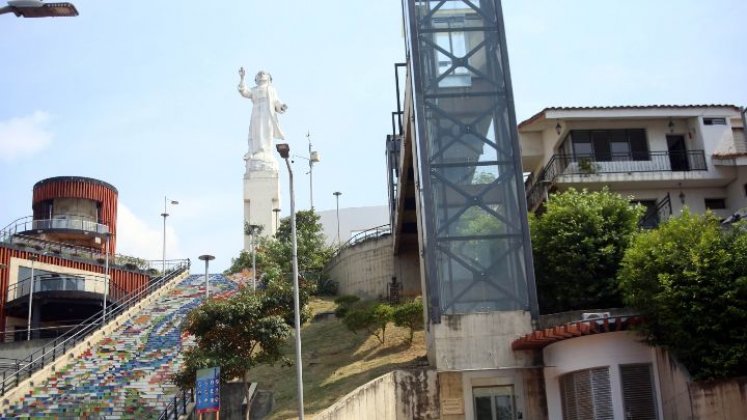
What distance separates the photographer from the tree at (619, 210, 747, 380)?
864 inches

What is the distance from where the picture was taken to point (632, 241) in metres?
29.7

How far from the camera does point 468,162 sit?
1195 inches

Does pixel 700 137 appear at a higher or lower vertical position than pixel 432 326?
higher

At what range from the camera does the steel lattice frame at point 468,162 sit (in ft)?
94.2

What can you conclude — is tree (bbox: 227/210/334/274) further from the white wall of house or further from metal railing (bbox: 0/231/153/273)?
the white wall of house

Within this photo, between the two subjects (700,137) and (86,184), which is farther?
(86,184)

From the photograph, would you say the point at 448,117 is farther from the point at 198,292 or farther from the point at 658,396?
the point at 198,292

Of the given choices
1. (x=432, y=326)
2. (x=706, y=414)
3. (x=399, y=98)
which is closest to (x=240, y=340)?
(x=432, y=326)

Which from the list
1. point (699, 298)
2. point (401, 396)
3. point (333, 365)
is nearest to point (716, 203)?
point (699, 298)

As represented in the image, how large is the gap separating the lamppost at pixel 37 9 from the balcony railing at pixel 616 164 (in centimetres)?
2711

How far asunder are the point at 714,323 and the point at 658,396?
2.75 meters

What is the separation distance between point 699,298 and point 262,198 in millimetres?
51047

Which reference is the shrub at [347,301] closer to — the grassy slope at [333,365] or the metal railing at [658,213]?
the grassy slope at [333,365]

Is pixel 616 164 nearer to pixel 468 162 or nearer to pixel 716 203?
pixel 716 203
